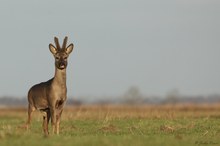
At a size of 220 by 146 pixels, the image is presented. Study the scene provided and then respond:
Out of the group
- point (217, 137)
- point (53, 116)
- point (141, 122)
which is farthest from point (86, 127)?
point (217, 137)

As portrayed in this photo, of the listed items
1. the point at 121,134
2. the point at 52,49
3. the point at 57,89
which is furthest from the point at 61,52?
the point at 121,134

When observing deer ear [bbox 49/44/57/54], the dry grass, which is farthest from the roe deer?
the dry grass

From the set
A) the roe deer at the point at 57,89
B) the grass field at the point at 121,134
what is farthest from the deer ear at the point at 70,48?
the grass field at the point at 121,134

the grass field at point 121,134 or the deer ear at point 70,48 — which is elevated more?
the deer ear at point 70,48

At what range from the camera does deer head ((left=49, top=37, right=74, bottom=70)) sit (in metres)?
21.2

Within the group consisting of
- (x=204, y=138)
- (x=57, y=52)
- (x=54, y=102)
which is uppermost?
(x=57, y=52)

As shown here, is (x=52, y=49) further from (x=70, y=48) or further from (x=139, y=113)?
(x=139, y=113)

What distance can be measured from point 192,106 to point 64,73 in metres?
46.0

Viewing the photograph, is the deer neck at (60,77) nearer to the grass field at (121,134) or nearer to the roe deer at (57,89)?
the roe deer at (57,89)

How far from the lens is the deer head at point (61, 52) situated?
2123 centimetres

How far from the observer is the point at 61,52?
70.4 feet

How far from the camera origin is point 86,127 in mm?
26031

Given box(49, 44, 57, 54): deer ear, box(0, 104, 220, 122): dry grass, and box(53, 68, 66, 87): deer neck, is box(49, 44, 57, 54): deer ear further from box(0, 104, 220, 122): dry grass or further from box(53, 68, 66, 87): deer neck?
box(0, 104, 220, 122): dry grass

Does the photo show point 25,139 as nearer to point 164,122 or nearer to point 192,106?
point 164,122
